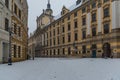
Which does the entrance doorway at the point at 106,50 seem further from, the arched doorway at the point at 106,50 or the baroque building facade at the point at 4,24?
the baroque building facade at the point at 4,24

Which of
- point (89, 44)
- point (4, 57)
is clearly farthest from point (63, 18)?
point (4, 57)

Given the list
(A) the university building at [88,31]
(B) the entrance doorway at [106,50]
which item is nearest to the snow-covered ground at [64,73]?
→ (A) the university building at [88,31]

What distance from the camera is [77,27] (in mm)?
54750

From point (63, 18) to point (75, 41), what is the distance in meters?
11.2

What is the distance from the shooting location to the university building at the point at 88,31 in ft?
131

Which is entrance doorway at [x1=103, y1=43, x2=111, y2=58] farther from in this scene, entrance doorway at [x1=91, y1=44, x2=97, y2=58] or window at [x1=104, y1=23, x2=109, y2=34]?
entrance doorway at [x1=91, y1=44, x2=97, y2=58]

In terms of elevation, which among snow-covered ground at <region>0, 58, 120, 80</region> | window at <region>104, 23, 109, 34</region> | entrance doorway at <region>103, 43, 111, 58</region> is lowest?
snow-covered ground at <region>0, 58, 120, 80</region>

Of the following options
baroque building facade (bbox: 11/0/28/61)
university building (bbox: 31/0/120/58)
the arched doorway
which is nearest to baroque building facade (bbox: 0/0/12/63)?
baroque building facade (bbox: 11/0/28/61)

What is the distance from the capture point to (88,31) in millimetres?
48625

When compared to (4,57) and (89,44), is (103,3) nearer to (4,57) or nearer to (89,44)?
(89,44)

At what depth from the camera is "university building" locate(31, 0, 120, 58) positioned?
131 ft

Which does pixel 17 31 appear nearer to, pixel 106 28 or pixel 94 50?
pixel 106 28

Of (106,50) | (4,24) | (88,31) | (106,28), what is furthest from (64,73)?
(88,31)

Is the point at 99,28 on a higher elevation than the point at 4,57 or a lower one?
higher
